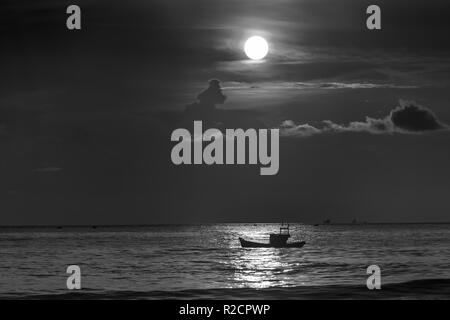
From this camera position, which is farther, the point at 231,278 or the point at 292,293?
the point at 231,278

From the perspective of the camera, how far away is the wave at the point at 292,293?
4819 cm

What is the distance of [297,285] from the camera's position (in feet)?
200


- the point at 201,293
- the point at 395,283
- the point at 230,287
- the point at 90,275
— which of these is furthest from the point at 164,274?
the point at 395,283

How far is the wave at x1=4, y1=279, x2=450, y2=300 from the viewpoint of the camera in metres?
48.2

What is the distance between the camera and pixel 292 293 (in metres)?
53.7
